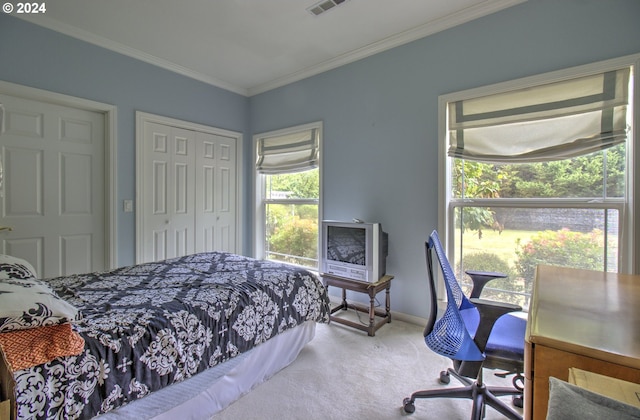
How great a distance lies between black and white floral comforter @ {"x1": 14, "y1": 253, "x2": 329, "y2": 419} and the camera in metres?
1.09

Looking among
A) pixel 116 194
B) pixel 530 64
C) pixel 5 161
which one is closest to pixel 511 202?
pixel 530 64

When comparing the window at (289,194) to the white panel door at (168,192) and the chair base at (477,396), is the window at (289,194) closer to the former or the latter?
the white panel door at (168,192)

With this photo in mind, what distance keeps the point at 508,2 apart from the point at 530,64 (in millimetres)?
494

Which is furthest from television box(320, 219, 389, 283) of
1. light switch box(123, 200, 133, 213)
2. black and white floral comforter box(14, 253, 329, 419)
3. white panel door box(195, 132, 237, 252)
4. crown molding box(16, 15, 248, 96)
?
crown molding box(16, 15, 248, 96)

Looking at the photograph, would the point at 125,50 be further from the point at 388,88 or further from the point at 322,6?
the point at 388,88

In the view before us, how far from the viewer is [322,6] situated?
2.30 metres

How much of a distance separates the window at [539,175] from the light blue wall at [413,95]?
140 millimetres

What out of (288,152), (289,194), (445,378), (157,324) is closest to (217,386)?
(157,324)

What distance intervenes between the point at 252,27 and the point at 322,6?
67 centimetres

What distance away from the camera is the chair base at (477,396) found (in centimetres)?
146

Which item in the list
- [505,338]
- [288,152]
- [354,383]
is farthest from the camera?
[288,152]

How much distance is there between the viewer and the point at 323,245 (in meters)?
2.89

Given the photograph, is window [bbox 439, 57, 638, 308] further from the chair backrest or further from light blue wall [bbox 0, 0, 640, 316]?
the chair backrest

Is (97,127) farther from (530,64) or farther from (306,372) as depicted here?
(530,64)
